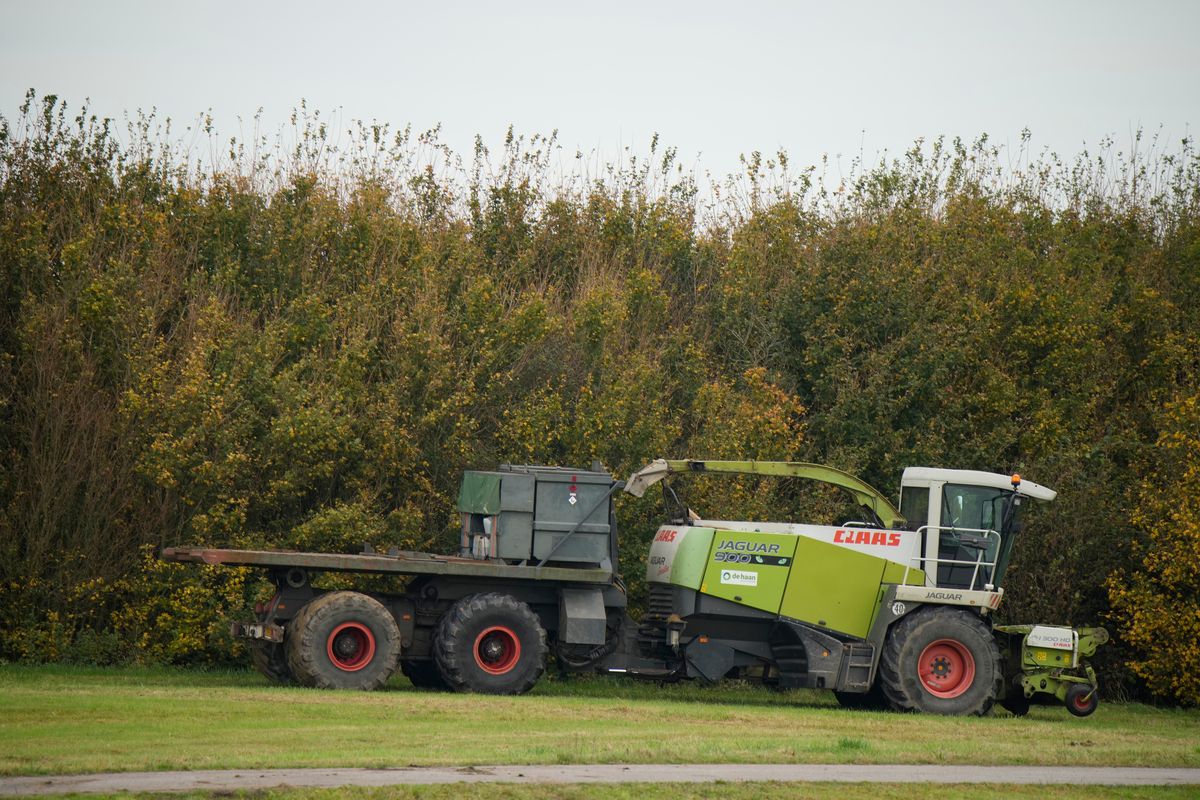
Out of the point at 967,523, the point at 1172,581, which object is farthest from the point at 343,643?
the point at 1172,581

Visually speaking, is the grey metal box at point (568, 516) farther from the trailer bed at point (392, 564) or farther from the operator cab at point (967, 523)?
the operator cab at point (967, 523)

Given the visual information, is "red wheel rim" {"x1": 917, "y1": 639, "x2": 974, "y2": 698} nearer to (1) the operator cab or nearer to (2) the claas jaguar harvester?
(2) the claas jaguar harvester

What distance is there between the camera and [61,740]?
1314 cm

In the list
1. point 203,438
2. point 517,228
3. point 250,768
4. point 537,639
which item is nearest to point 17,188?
point 203,438

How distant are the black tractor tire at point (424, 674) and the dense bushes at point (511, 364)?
Result: 3.88 metres

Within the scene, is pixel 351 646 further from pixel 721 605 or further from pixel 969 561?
pixel 969 561

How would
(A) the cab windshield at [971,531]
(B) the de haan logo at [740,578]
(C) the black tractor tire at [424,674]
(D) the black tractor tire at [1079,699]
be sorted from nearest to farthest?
1. (B) the de haan logo at [740,578]
2. (A) the cab windshield at [971,531]
3. (D) the black tractor tire at [1079,699]
4. (C) the black tractor tire at [424,674]

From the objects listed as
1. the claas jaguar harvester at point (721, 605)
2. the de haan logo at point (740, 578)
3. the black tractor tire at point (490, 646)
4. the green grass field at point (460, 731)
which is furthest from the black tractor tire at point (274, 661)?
the de haan logo at point (740, 578)

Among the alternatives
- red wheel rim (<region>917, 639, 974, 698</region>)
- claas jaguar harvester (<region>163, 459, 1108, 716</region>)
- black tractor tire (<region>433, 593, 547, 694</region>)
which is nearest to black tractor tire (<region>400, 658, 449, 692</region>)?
claas jaguar harvester (<region>163, 459, 1108, 716</region>)

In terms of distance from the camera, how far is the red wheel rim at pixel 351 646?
18828 millimetres

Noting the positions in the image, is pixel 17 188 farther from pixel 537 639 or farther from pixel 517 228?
pixel 537 639

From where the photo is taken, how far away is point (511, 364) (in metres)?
28.7

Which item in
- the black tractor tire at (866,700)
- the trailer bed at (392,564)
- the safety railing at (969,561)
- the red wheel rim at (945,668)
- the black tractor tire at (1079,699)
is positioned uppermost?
the safety railing at (969,561)

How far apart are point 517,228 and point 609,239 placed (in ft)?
7.05
